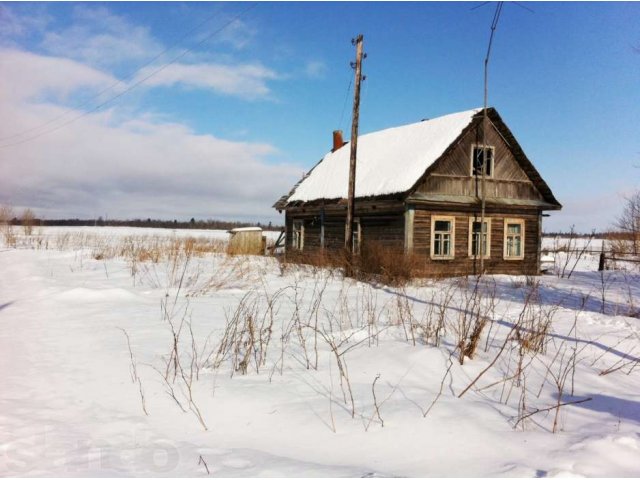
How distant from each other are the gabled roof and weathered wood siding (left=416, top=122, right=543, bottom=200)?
30 cm

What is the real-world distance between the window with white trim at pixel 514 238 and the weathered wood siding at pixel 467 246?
0.59 feet

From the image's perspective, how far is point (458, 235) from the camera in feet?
50.5

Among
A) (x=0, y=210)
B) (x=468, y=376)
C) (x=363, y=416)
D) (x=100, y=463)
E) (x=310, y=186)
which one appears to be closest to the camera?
(x=100, y=463)

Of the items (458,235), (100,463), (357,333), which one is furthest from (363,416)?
(458,235)

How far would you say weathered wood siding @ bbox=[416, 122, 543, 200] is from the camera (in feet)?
48.6

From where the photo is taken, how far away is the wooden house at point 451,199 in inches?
574

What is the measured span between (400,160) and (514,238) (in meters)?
5.30

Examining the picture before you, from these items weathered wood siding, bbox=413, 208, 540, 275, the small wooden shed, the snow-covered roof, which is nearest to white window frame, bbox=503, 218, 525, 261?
weathered wood siding, bbox=413, 208, 540, 275

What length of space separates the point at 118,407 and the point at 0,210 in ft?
94.1

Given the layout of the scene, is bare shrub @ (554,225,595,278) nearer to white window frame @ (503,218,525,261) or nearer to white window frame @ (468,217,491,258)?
white window frame @ (503,218,525,261)

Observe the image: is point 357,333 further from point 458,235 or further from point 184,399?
point 458,235

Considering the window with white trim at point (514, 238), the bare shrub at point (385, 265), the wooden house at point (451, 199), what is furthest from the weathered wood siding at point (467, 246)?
the bare shrub at point (385, 265)

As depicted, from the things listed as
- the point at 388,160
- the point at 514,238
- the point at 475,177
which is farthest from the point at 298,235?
the point at 514,238

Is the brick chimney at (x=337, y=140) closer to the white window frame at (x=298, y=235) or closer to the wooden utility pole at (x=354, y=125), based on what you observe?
the white window frame at (x=298, y=235)
